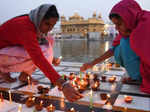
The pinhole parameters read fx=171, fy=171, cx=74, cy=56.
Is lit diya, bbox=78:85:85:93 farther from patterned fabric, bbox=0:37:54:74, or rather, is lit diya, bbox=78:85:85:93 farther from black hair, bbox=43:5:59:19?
black hair, bbox=43:5:59:19

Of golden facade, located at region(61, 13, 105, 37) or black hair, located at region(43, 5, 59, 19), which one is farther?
golden facade, located at region(61, 13, 105, 37)

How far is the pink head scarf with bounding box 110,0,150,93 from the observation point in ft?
4.49

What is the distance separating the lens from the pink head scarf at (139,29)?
1.37 metres

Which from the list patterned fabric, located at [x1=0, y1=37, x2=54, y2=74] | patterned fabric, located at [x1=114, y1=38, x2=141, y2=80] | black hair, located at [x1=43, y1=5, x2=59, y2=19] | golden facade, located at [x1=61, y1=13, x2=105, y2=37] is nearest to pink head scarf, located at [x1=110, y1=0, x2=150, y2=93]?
patterned fabric, located at [x1=114, y1=38, x2=141, y2=80]

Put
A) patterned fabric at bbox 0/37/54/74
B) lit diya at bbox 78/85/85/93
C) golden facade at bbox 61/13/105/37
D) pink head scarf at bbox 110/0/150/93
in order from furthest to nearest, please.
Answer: golden facade at bbox 61/13/105/37 → patterned fabric at bbox 0/37/54/74 → lit diya at bbox 78/85/85/93 → pink head scarf at bbox 110/0/150/93

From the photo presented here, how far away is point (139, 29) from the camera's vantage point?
1390mm

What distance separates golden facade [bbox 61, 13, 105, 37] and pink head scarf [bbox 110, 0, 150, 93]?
3449cm

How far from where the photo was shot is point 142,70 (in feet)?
5.09

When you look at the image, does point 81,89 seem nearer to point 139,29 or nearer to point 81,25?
point 139,29

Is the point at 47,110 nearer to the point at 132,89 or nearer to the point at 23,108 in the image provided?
the point at 23,108

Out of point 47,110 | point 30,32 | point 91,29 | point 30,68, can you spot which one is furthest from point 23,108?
point 91,29

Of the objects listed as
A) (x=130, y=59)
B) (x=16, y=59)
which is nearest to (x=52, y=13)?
(x=16, y=59)

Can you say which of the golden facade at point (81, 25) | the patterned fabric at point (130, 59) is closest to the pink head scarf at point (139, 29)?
the patterned fabric at point (130, 59)

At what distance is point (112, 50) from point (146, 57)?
2.12ft
